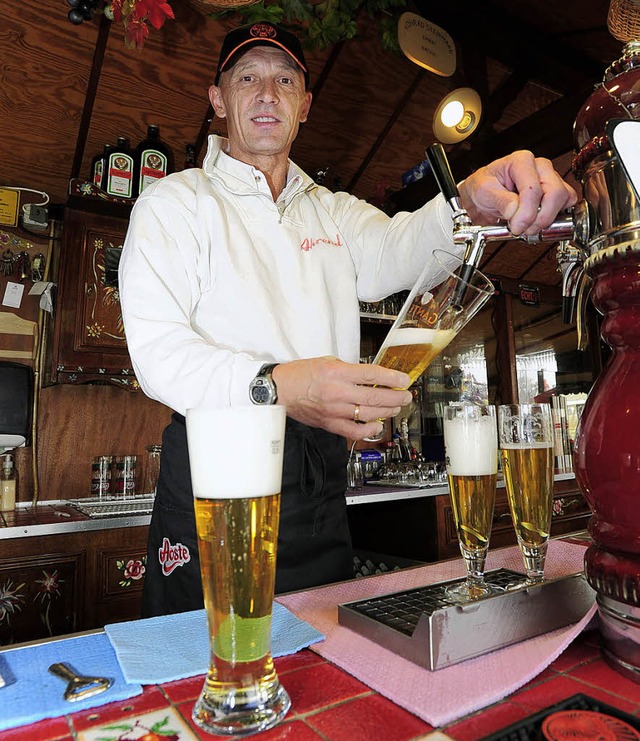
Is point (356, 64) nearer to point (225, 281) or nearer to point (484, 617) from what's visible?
point (225, 281)

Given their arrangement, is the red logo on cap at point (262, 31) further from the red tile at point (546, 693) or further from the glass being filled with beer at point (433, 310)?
the red tile at point (546, 693)

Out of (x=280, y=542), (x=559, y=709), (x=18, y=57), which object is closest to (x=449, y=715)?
(x=559, y=709)

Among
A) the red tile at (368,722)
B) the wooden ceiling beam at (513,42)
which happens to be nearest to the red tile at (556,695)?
the red tile at (368,722)

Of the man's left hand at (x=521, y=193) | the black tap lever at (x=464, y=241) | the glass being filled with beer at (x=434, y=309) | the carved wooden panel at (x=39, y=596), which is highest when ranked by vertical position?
the man's left hand at (x=521, y=193)

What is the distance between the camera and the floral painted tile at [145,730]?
1.52 ft

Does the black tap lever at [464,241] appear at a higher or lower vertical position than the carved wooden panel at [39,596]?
higher

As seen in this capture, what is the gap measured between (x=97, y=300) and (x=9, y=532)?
3.88ft

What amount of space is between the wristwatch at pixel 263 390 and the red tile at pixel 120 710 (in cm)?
48

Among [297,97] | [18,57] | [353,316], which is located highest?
[18,57]

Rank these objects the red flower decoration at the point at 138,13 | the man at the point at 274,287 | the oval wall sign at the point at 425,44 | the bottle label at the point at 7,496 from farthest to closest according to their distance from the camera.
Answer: the bottle label at the point at 7,496, the oval wall sign at the point at 425,44, the red flower decoration at the point at 138,13, the man at the point at 274,287

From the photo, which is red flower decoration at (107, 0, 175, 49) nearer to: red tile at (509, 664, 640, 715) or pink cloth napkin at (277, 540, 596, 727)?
pink cloth napkin at (277, 540, 596, 727)

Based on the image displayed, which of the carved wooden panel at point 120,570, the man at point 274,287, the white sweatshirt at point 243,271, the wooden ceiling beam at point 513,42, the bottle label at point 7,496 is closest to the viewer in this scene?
the man at point 274,287

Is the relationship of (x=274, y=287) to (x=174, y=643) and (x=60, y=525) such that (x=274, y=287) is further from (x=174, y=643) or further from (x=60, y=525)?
(x=60, y=525)

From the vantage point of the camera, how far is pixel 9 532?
6.97ft
